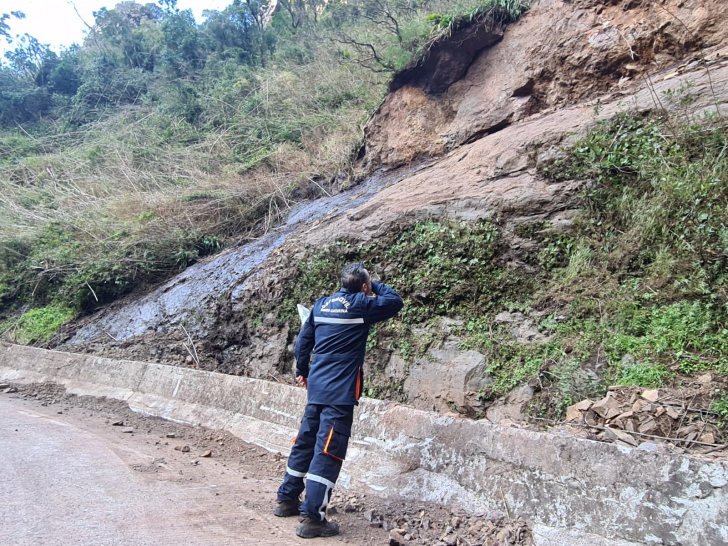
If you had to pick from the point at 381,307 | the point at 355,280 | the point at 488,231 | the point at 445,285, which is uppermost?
the point at 488,231

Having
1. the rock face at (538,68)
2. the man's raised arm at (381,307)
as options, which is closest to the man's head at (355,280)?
the man's raised arm at (381,307)

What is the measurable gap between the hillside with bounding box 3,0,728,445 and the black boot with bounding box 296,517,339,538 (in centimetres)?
170

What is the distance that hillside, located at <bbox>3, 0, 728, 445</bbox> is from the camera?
4.09 m

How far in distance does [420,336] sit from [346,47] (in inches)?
566

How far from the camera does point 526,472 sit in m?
3.06

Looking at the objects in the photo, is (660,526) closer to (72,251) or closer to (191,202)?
(191,202)

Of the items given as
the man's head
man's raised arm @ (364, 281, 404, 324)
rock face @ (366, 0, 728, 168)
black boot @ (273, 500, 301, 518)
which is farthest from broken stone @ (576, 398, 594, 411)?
rock face @ (366, 0, 728, 168)

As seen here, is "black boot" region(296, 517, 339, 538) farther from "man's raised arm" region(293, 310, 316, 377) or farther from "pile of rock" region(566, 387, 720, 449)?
"pile of rock" region(566, 387, 720, 449)

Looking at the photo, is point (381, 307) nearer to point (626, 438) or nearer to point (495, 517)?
point (495, 517)

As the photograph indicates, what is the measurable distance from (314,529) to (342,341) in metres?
1.15

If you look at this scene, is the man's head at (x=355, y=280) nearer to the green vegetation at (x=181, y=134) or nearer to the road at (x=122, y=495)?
the road at (x=122, y=495)

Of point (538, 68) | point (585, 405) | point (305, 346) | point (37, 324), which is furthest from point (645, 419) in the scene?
point (37, 324)

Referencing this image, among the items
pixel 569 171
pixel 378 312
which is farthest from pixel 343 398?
pixel 569 171

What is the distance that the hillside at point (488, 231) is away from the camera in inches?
161
